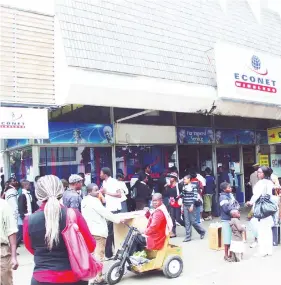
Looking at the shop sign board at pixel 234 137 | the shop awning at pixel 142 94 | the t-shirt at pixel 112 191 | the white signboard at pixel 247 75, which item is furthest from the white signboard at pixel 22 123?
the shop sign board at pixel 234 137

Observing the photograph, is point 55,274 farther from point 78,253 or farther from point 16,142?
point 16,142

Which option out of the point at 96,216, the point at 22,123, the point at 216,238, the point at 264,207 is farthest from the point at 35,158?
the point at 264,207

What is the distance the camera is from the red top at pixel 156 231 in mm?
5926

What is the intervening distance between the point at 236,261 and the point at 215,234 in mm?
1078

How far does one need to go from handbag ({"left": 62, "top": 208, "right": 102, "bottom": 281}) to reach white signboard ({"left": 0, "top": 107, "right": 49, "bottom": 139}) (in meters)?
5.15

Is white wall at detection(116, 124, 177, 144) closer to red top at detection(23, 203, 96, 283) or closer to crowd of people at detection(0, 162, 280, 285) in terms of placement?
crowd of people at detection(0, 162, 280, 285)

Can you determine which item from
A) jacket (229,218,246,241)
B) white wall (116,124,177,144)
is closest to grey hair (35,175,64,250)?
jacket (229,218,246,241)

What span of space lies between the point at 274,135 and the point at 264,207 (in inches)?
306

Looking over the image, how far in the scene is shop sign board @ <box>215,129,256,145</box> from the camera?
45.6ft

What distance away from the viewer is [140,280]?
6.15 m

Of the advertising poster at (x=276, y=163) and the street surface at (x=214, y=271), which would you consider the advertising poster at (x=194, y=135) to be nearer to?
the advertising poster at (x=276, y=163)

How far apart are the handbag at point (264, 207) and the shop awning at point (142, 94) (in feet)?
11.0

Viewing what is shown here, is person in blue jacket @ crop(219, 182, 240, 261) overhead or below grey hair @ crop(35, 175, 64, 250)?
below

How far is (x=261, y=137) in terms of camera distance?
1530 cm
